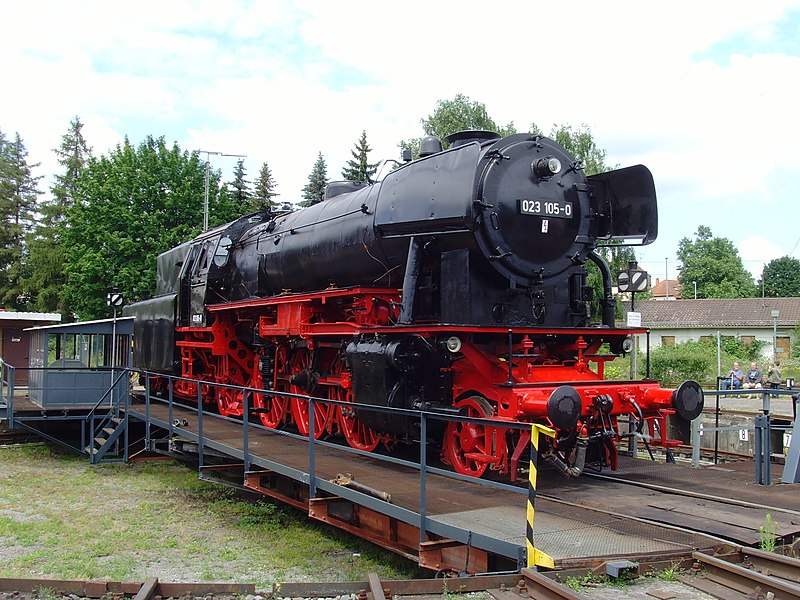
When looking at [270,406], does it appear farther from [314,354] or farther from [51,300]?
[51,300]

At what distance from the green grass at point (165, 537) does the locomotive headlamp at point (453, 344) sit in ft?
7.34

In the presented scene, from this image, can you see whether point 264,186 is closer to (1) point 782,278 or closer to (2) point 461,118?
(2) point 461,118

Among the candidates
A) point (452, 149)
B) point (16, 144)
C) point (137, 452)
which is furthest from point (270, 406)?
point (16, 144)

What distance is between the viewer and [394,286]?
366 inches

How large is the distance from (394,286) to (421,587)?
502 centimetres

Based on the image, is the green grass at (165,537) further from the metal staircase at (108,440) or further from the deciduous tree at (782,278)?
the deciduous tree at (782,278)

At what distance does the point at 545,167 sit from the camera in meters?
8.20

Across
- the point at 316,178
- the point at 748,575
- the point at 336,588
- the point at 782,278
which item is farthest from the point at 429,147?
the point at 782,278

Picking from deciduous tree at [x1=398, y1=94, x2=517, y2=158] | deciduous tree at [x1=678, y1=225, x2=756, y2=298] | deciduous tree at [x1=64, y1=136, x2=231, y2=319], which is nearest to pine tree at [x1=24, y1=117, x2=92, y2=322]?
deciduous tree at [x1=64, y1=136, x2=231, y2=319]

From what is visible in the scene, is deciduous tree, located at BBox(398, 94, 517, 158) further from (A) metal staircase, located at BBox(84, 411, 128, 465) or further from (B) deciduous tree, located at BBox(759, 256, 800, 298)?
(B) deciduous tree, located at BBox(759, 256, 800, 298)

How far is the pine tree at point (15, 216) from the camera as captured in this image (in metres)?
48.6

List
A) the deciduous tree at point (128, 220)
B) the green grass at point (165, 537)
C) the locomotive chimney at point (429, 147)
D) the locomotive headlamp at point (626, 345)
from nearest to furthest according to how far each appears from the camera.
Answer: the green grass at point (165, 537)
the locomotive headlamp at point (626, 345)
the locomotive chimney at point (429, 147)
the deciduous tree at point (128, 220)

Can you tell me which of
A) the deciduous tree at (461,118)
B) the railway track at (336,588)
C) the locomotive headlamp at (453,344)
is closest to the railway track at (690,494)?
the locomotive headlamp at (453,344)

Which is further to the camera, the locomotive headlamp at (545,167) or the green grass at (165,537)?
the locomotive headlamp at (545,167)
